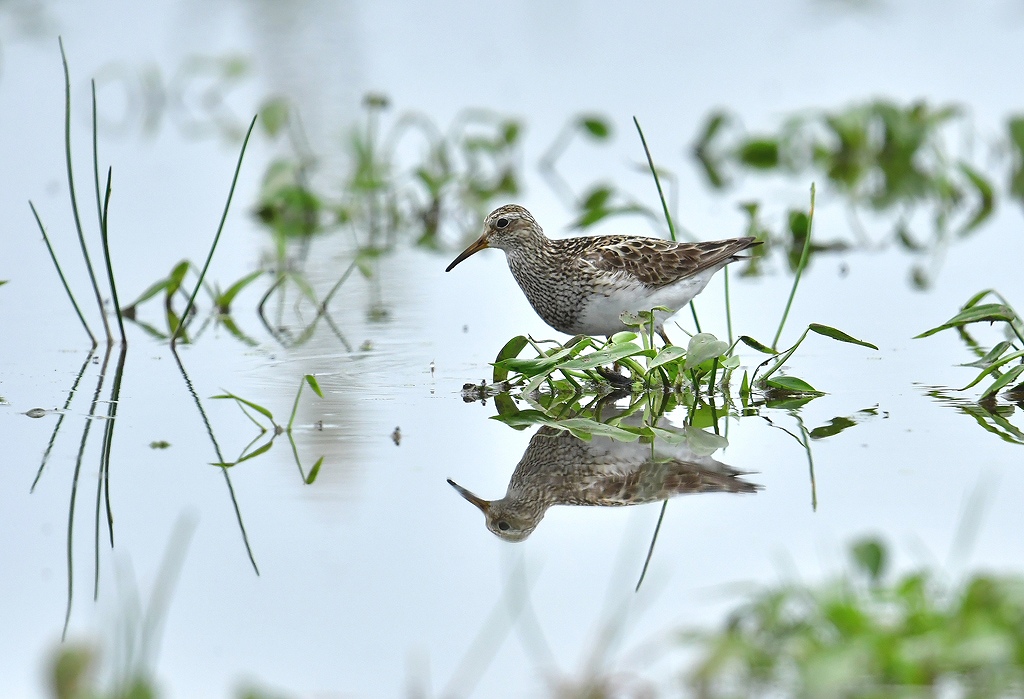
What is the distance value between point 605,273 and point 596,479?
86.5 inches

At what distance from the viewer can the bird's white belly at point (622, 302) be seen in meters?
7.60

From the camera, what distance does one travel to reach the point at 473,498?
5594 mm

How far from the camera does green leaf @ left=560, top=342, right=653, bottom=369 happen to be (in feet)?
21.5

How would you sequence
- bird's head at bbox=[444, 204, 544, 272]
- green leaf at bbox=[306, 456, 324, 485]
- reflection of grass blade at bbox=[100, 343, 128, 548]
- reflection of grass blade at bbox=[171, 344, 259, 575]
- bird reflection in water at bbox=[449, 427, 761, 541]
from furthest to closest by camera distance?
bird's head at bbox=[444, 204, 544, 272] → green leaf at bbox=[306, 456, 324, 485] → bird reflection in water at bbox=[449, 427, 761, 541] → reflection of grass blade at bbox=[100, 343, 128, 548] → reflection of grass blade at bbox=[171, 344, 259, 575]

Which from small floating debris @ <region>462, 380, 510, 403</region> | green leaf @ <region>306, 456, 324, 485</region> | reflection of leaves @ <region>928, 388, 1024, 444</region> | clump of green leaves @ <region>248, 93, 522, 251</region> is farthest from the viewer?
clump of green leaves @ <region>248, 93, 522, 251</region>

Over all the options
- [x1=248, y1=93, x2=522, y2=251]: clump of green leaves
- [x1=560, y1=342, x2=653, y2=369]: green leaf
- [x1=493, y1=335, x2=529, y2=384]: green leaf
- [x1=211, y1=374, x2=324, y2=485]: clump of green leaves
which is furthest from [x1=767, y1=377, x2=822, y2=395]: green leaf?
[x1=248, y1=93, x2=522, y2=251]: clump of green leaves

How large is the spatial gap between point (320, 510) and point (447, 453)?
0.97 meters

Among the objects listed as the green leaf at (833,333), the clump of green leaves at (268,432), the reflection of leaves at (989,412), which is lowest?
the clump of green leaves at (268,432)

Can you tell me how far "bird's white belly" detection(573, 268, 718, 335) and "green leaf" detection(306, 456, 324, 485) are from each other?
2.16 m

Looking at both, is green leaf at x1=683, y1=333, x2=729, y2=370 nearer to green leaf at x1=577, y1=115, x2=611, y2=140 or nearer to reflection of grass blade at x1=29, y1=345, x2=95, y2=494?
reflection of grass blade at x1=29, y1=345, x2=95, y2=494

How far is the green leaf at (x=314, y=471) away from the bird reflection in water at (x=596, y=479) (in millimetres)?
532

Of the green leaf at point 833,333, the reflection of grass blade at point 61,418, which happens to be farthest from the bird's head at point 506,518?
the green leaf at point 833,333

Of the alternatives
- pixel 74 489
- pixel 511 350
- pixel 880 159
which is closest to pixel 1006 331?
pixel 511 350

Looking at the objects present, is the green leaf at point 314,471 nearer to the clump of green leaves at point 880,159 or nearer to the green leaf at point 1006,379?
the green leaf at point 1006,379
